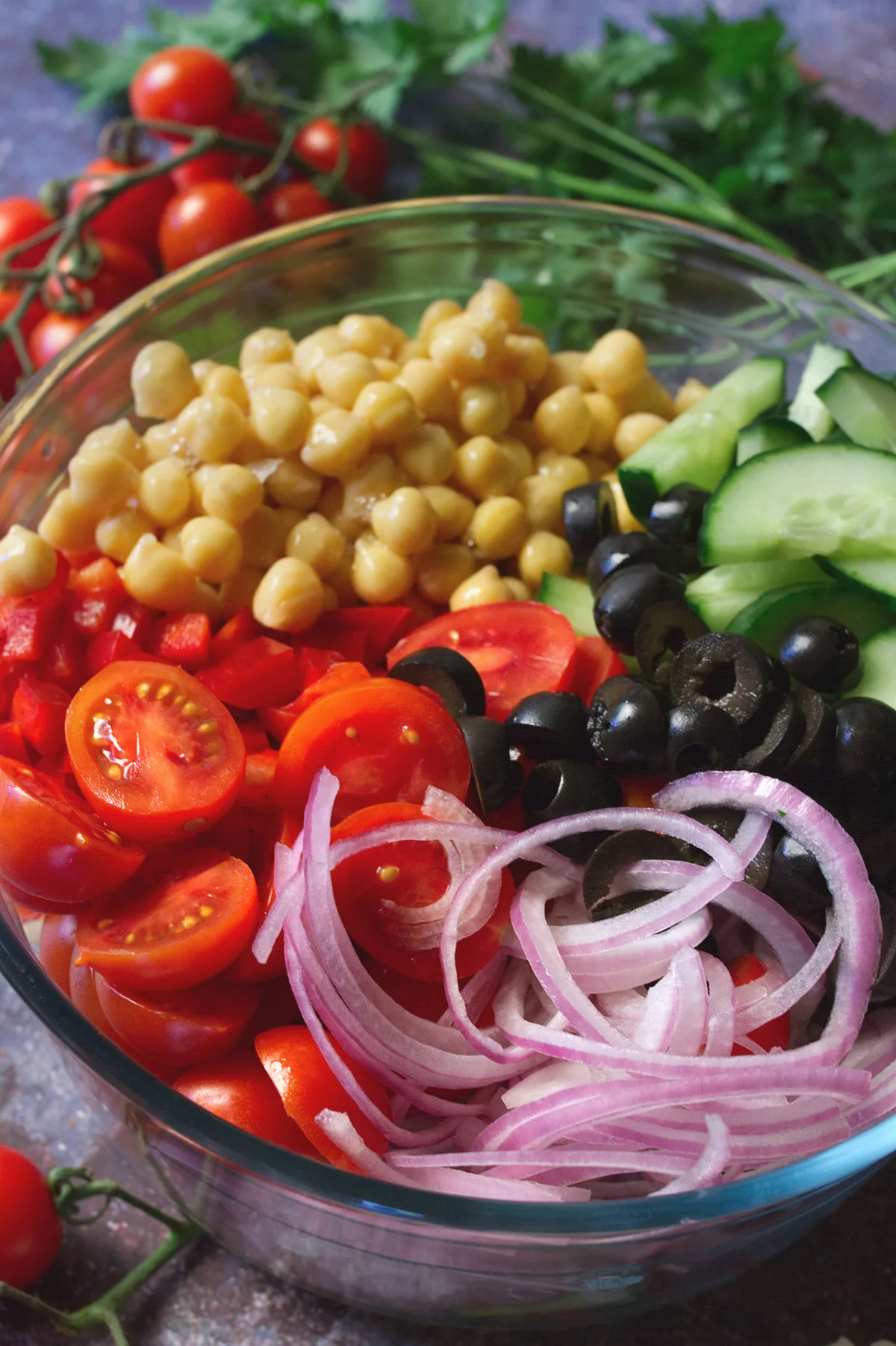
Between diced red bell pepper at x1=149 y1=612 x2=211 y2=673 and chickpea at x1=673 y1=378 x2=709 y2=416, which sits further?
chickpea at x1=673 y1=378 x2=709 y2=416

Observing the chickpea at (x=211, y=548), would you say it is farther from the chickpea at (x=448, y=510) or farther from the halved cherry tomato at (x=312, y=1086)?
the halved cherry tomato at (x=312, y=1086)

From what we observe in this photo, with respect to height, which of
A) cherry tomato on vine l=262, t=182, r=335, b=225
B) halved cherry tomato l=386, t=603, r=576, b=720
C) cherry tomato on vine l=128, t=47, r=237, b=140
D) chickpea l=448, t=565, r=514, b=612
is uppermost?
cherry tomato on vine l=128, t=47, r=237, b=140

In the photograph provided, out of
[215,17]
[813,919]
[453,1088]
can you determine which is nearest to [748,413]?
[813,919]

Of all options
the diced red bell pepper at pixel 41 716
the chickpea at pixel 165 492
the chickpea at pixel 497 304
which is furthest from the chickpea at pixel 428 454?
the diced red bell pepper at pixel 41 716

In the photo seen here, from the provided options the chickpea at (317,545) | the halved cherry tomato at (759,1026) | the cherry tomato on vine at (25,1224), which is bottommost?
the cherry tomato on vine at (25,1224)

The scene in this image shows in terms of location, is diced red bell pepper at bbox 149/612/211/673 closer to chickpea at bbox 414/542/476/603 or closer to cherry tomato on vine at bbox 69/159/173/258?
chickpea at bbox 414/542/476/603

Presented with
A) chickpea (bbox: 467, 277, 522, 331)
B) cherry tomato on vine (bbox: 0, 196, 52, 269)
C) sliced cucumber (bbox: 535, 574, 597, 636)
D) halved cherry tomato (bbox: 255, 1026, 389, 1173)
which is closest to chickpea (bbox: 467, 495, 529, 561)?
sliced cucumber (bbox: 535, 574, 597, 636)
